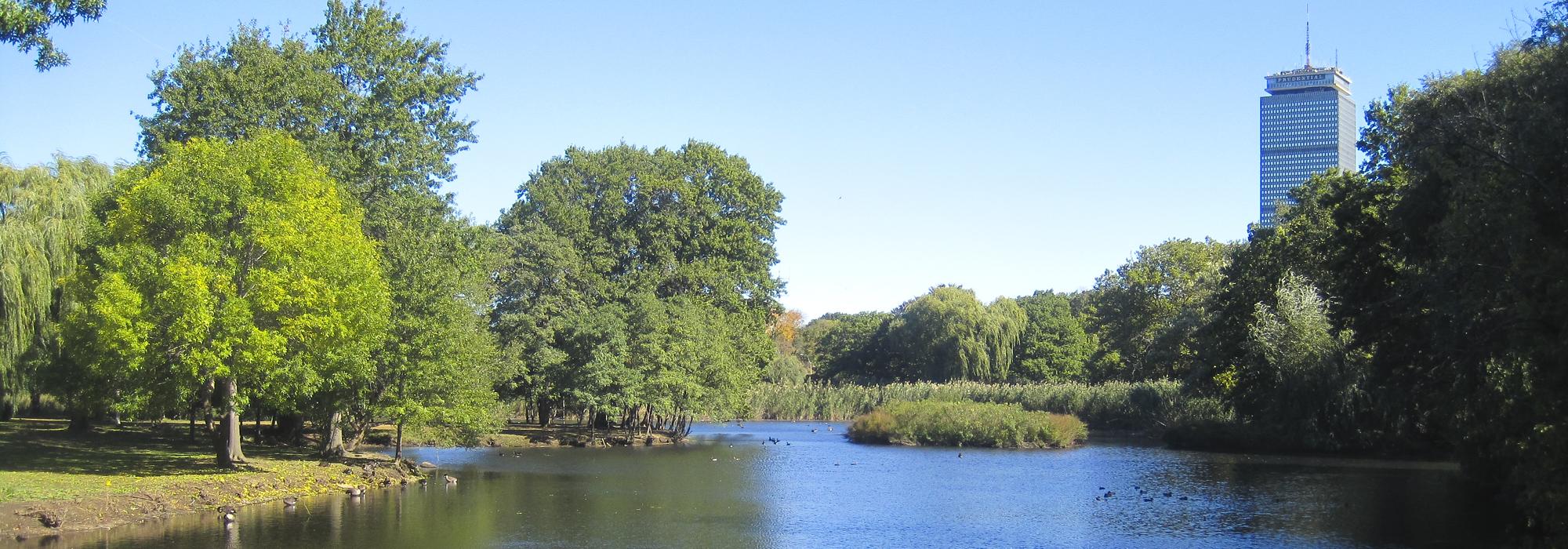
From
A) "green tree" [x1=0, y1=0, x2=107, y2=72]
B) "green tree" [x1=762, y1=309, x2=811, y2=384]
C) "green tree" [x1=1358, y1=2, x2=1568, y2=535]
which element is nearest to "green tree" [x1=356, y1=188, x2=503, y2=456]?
"green tree" [x1=0, y1=0, x2=107, y2=72]

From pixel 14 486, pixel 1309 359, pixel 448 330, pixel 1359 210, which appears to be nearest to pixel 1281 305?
pixel 1309 359

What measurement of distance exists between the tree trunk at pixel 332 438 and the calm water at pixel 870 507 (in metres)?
3.85

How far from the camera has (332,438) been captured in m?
35.0

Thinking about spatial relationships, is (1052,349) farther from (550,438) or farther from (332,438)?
(332,438)

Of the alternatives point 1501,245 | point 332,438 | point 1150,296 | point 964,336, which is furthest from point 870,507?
point 964,336

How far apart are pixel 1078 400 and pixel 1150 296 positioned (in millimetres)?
15097

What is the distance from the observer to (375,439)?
1870 inches

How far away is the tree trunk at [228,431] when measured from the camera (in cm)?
2884

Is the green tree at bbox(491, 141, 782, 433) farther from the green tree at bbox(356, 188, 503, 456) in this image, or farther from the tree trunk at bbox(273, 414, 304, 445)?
the green tree at bbox(356, 188, 503, 456)

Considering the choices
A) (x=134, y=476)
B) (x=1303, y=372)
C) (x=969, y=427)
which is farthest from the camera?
(x=969, y=427)

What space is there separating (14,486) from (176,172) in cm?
869

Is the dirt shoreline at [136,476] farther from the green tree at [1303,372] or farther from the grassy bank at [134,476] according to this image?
the green tree at [1303,372]

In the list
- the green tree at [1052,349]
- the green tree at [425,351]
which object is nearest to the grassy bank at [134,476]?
the green tree at [425,351]

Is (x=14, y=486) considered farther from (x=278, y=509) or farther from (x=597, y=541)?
(x=597, y=541)
